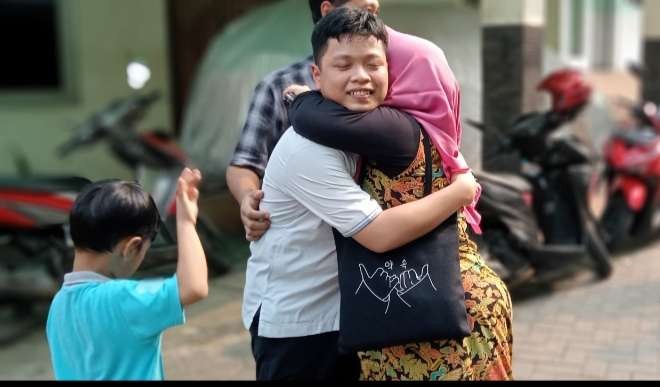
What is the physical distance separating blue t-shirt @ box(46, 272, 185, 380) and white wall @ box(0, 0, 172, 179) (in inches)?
219

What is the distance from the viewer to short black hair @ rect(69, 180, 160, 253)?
1759 mm

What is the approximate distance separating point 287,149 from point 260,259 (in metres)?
0.31

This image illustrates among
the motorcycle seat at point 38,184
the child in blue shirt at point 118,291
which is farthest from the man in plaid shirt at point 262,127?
the motorcycle seat at point 38,184

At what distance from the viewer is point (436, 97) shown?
173 centimetres

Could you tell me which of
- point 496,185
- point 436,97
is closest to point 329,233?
point 436,97

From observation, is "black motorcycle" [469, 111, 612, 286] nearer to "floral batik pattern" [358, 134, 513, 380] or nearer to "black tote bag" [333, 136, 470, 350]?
"floral batik pattern" [358, 134, 513, 380]

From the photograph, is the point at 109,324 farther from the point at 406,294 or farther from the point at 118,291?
the point at 406,294

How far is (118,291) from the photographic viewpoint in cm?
171

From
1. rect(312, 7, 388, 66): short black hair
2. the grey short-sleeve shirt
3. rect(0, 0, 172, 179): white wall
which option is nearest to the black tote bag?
the grey short-sleeve shirt

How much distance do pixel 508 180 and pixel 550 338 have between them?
2.85 feet

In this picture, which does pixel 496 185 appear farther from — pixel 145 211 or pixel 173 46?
pixel 173 46

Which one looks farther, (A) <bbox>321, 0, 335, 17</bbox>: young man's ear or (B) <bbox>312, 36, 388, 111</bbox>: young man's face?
(A) <bbox>321, 0, 335, 17</bbox>: young man's ear

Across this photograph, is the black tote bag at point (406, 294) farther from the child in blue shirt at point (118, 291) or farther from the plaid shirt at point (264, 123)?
the plaid shirt at point (264, 123)

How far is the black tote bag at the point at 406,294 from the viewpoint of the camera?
66.5 inches
